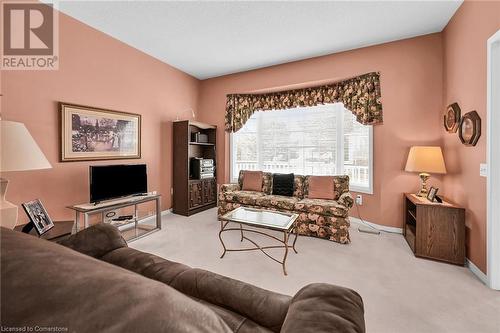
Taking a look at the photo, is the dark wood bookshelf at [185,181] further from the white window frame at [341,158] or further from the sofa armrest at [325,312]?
the sofa armrest at [325,312]

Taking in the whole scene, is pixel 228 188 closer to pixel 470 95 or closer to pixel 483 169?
pixel 483 169

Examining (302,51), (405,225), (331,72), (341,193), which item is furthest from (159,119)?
(405,225)

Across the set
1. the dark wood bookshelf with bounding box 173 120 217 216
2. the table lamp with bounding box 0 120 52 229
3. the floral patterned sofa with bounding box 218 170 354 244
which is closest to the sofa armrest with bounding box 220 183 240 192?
the floral patterned sofa with bounding box 218 170 354 244

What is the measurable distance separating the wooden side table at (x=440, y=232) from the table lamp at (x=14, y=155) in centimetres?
369

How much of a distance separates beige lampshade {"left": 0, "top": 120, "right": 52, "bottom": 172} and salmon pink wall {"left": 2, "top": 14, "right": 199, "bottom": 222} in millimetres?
1122

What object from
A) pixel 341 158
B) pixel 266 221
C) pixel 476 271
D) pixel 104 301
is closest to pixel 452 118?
pixel 341 158

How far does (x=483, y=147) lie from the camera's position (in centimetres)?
210

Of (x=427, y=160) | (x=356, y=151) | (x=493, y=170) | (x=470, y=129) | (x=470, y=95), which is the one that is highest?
(x=470, y=95)

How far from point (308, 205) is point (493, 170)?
1888 mm

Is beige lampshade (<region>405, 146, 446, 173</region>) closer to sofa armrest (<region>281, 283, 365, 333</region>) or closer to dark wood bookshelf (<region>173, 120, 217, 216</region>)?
sofa armrest (<region>281, 283, 365, 333</region>)

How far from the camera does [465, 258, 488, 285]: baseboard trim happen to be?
204 cm

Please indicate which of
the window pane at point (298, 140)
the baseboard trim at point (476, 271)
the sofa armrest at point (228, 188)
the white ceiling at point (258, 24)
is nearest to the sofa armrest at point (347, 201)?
the window pane at point (298, 140)

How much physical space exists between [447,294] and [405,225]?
1.44 meters

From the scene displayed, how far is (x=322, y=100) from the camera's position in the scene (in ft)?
13.0
